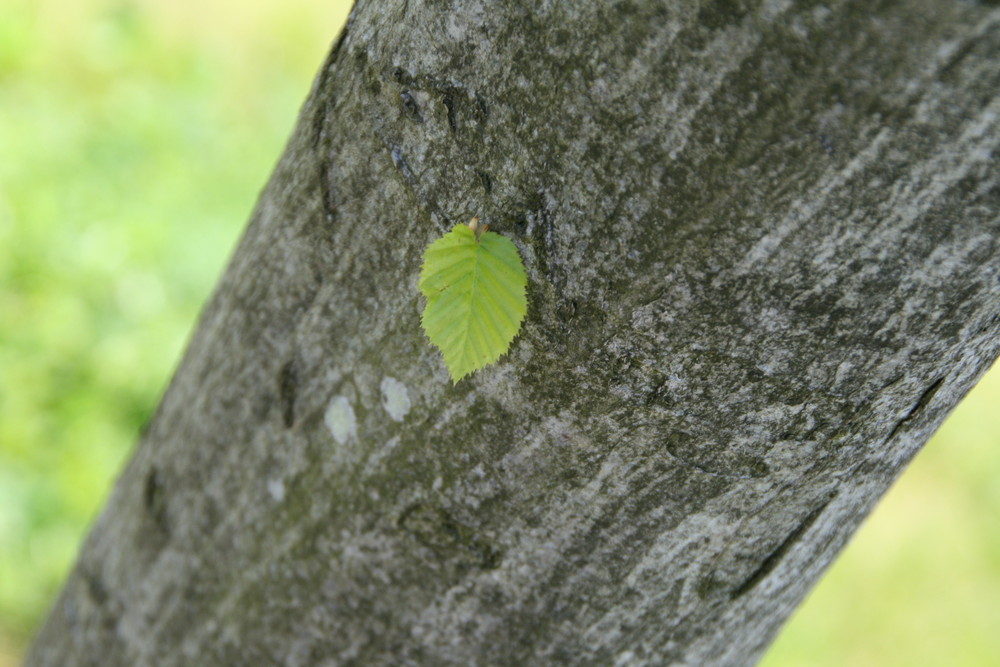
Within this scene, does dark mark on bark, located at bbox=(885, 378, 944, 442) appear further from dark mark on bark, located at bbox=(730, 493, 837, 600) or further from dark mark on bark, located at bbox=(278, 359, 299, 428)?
dark mark on bark, located at bbox=(278, 359, 299, 428)

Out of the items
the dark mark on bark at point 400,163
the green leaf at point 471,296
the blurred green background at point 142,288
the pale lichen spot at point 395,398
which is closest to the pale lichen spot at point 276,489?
the pale lichen spot at point 395,398

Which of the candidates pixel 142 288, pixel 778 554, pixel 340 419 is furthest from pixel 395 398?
pixel 142 288

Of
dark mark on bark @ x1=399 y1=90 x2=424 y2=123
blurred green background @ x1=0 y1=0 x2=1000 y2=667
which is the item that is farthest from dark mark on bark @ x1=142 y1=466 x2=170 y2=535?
blurred green background @ x1=0 y1=0 x2=1000 y2=667

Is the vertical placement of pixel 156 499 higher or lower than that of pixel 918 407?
higher

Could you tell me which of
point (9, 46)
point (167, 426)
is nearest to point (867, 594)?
point (167, 426)

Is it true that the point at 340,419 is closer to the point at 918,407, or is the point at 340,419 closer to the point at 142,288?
the point at 918,407

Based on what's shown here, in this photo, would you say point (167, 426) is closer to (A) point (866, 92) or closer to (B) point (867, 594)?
(A) point (866, 92)
